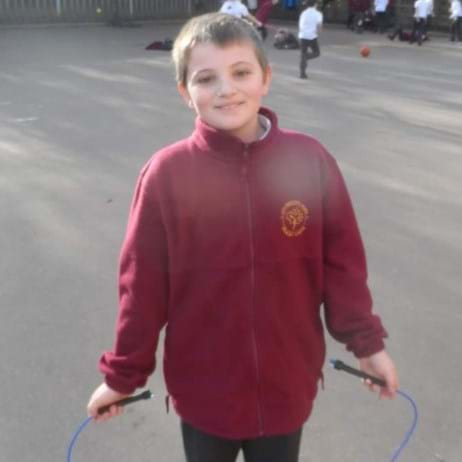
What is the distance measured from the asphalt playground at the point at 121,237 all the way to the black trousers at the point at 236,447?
883mm

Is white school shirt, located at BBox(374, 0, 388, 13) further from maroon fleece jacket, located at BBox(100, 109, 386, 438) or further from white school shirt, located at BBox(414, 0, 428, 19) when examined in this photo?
maroon fleece jacket, located at BBox(100, 109, 386, 438)

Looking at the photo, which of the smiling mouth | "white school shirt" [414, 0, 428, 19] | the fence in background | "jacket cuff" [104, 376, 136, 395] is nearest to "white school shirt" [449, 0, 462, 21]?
"white school shirt" [414, 0, 428, 19]

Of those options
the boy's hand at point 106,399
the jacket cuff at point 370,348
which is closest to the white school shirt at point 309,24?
the jacket cuff at point 370,348

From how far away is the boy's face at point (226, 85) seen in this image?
1.83 m

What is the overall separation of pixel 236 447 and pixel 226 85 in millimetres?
955

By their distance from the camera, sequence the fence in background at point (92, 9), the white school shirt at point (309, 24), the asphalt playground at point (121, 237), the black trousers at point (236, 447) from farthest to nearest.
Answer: the fence in background at point (92, 9) < the white school shirt at point (309, 24) < the asphalt playground at point (121, 237) < the black trousers at point (236, 447)

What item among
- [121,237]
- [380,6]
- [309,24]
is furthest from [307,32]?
[380,6]

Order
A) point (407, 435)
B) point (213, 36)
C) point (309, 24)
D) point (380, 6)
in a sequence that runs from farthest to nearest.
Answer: point (380, 6), point (309, 24), point (407, 435), point (213, 36)

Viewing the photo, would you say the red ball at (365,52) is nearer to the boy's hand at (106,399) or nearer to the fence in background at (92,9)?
the fence in background at (92,9)

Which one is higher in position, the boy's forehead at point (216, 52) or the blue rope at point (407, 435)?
the boy's forehead at point (216, 52)

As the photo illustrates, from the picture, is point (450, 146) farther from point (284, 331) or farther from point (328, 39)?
point (328, 39)

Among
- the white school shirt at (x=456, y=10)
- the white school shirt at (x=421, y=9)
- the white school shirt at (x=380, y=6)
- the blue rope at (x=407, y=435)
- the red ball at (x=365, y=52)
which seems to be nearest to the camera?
the blue rope at (x=407, y=435)

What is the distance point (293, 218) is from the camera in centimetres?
187

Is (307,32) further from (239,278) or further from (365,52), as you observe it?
(239,278)
